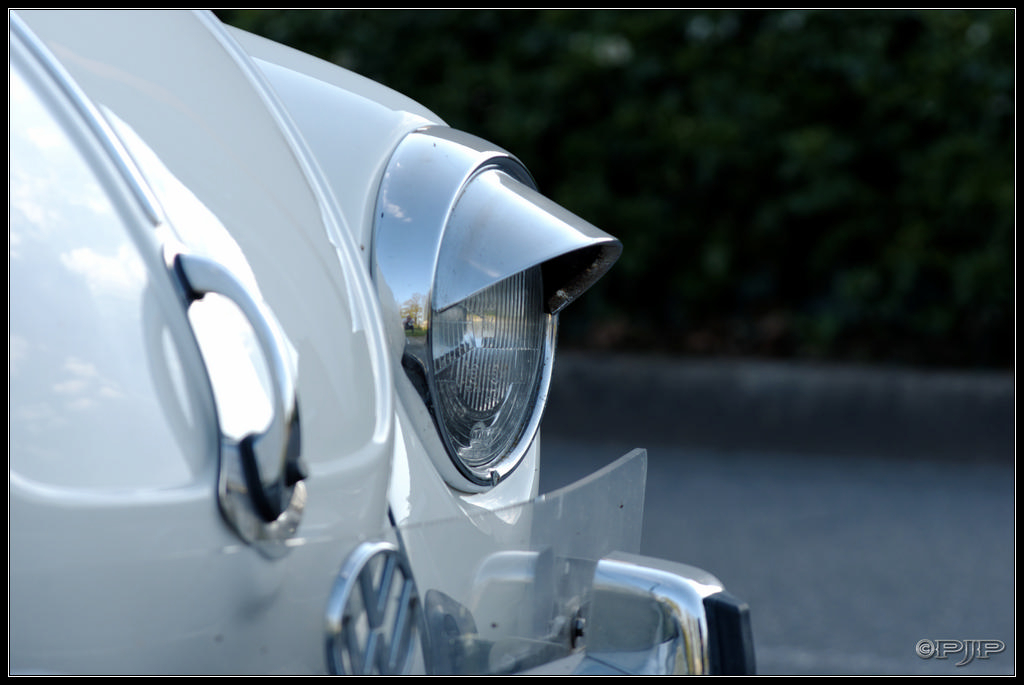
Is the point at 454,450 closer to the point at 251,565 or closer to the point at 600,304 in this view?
the point at 251,565

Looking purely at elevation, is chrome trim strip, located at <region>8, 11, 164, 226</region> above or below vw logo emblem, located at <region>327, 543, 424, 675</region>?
above

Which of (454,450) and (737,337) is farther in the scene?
(737,337)

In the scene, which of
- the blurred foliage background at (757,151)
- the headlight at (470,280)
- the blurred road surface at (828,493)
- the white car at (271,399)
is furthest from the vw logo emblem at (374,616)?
the blurred foliage background at (757,151)

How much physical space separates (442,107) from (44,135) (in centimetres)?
425

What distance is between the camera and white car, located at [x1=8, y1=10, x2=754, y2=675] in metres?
0.70

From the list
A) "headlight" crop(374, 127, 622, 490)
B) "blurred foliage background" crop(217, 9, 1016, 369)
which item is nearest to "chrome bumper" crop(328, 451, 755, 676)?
"headlight" crop(374, 127, 622, 490)

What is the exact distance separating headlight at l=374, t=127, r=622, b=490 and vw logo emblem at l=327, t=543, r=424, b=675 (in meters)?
0.21

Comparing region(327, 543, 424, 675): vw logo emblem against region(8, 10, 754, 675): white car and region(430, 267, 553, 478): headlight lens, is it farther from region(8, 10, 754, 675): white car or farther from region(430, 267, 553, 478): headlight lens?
region(430, 267, 553, 478): headlight lens

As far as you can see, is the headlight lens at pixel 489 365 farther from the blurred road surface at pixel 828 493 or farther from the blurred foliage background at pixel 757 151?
the blurred foliage background at pixel 757 151

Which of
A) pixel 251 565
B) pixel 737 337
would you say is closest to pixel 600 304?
pixel 737 337

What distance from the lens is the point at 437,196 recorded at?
1.01 m

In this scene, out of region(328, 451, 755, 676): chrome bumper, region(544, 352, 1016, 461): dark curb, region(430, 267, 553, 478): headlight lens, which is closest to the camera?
region(328, 451, 755, 676): chrome bumper

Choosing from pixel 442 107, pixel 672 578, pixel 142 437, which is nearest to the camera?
pixel 142 437

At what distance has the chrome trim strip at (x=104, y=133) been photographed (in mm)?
750
